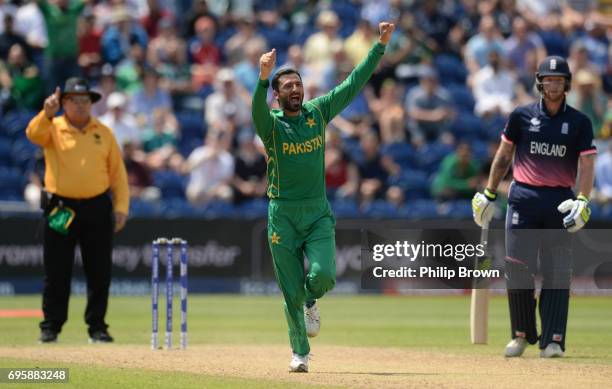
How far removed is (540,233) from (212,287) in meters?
10.4

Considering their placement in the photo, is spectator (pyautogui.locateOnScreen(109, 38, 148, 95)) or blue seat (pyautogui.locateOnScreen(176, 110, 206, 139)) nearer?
spectator (pyautogui.locateOnScreen(109, 38, 148, 95))

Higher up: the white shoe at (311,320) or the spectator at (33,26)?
the spectator at (33,26)

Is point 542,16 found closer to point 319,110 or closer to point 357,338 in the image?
point 357,338

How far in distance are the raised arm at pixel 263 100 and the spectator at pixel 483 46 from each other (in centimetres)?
1532

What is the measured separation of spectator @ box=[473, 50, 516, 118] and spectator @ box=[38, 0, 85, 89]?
24.8ft

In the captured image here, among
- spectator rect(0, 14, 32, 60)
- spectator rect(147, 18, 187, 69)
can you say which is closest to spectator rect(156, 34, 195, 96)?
spectator rect(147, 18, 187, 69)

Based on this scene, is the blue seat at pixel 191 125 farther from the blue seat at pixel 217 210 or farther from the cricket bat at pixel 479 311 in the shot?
the cricket bat at pixel 479 311

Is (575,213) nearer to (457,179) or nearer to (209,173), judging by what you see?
(457,179)

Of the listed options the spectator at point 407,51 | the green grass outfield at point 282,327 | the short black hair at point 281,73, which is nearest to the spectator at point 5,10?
the green grass outfield at point 282,327

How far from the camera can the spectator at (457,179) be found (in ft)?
72.3

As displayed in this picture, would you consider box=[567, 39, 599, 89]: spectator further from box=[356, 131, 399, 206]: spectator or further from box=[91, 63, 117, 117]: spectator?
box=[91, 63, 117, 117]: spectator

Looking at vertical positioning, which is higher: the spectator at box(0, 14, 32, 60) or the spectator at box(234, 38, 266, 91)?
the spectator at box(0, 14, 32, 60)

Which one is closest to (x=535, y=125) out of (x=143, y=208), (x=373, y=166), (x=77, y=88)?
(x=77, y=88)

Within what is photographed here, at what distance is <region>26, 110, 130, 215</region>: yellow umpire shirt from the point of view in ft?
43.6
